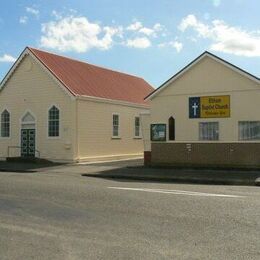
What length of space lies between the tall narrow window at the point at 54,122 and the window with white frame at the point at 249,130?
12022mm

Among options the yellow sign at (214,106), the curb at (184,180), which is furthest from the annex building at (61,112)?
the curb at (184,180)

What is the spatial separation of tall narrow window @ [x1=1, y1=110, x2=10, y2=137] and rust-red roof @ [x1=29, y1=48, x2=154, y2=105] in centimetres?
484

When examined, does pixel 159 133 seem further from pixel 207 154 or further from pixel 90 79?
pixel 90 79

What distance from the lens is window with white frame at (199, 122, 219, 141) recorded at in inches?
1018

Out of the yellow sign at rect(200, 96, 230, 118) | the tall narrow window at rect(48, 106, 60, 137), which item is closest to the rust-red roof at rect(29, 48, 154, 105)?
the tall narrow window at rect(48, 106, 60, 137)

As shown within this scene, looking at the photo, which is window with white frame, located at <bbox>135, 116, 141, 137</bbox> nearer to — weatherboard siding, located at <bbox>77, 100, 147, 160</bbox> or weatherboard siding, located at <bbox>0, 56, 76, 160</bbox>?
weatherboard siding, located at <bbox>77, 100, 147, 160</bbox>

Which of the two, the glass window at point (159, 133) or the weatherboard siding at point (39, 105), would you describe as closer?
the glass window at point (159, 133)

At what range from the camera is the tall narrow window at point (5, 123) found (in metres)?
35.2

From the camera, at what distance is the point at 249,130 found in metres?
25.1

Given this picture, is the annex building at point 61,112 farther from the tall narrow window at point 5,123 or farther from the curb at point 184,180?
the curb at point 184,180

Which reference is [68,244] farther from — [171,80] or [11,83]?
[11,83]

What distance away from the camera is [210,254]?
24.6ft

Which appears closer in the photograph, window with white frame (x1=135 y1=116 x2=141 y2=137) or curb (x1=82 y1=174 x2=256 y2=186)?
curb (x1=82 y1=174 x2=256 y2=186)

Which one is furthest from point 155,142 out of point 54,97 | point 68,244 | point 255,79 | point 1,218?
point 68,244
